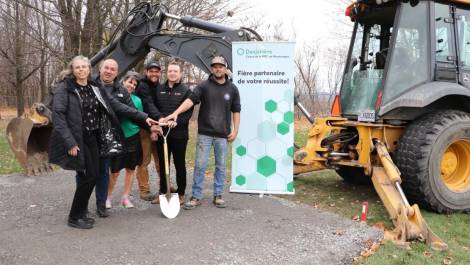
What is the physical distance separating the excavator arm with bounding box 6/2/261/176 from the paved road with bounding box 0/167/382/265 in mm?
1637

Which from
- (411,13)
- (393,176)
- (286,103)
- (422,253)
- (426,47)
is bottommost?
(422,253)

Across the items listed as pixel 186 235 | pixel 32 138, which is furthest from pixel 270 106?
pixel 32 138

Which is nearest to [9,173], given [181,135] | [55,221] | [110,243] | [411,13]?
[55,221]

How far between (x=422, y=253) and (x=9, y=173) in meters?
6.68

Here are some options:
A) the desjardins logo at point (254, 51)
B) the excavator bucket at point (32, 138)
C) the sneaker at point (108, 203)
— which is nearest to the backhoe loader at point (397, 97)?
the desjardins logo at point (254, 51)

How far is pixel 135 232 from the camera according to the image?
4.39 meters

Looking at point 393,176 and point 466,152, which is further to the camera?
point 466,152

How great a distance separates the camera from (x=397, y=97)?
5.52 metres

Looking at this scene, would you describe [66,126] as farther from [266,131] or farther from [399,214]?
[399,214]

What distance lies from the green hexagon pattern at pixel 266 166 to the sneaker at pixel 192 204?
106cm

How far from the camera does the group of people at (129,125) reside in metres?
4.35

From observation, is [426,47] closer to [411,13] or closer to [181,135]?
[411,13]

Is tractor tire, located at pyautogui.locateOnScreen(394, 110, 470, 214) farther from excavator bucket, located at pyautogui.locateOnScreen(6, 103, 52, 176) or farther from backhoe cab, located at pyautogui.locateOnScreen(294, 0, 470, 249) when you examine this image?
excavator bucket, located at pyautogui.locateOnScreen(6, 103, 52, 176)

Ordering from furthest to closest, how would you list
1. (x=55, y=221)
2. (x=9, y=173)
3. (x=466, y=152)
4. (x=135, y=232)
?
(x=9, y=173)
(x=466, y=152)
(x=55, y=221)
(x=135, y=232)
